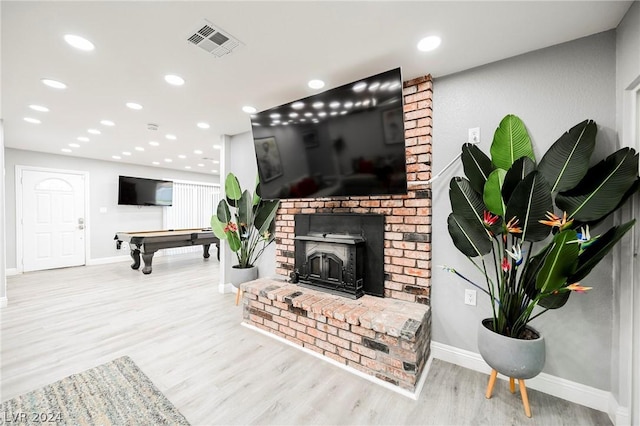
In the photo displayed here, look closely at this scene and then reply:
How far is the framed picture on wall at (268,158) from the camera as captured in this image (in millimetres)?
2774

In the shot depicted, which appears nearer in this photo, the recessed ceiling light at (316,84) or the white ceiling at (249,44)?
the white ceiling at (249,44)

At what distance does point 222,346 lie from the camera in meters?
2.54

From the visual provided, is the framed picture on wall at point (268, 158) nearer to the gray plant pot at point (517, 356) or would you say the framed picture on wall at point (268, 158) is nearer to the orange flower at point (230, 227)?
the orange flower at point (230, 227)

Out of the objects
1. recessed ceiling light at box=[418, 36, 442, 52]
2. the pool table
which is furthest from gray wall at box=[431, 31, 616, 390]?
the pool table

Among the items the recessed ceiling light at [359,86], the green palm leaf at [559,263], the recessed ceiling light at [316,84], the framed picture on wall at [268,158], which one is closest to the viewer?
the green palm leaf at [559,263]

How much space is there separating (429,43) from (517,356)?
2.13m

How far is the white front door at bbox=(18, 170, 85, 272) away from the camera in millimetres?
5422

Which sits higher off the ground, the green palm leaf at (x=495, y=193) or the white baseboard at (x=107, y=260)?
the green palm leaf at (x=495, y=193)

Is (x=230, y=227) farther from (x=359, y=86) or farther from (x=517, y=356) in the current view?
(x=517, y=356)

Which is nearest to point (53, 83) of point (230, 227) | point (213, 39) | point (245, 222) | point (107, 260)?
point (213, 39)

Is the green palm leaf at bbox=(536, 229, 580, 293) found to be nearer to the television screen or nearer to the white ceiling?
the television screen

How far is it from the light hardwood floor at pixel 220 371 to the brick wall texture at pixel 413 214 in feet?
2.33

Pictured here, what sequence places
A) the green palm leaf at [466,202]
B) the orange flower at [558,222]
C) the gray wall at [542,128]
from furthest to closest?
the green palm leaf at [466,202]
the gray wall at [542,128]
the orange flower at [558,222]

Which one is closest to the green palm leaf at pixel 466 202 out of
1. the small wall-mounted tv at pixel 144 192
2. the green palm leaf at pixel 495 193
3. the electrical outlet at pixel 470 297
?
the green palm leaf at pixel 495 193
